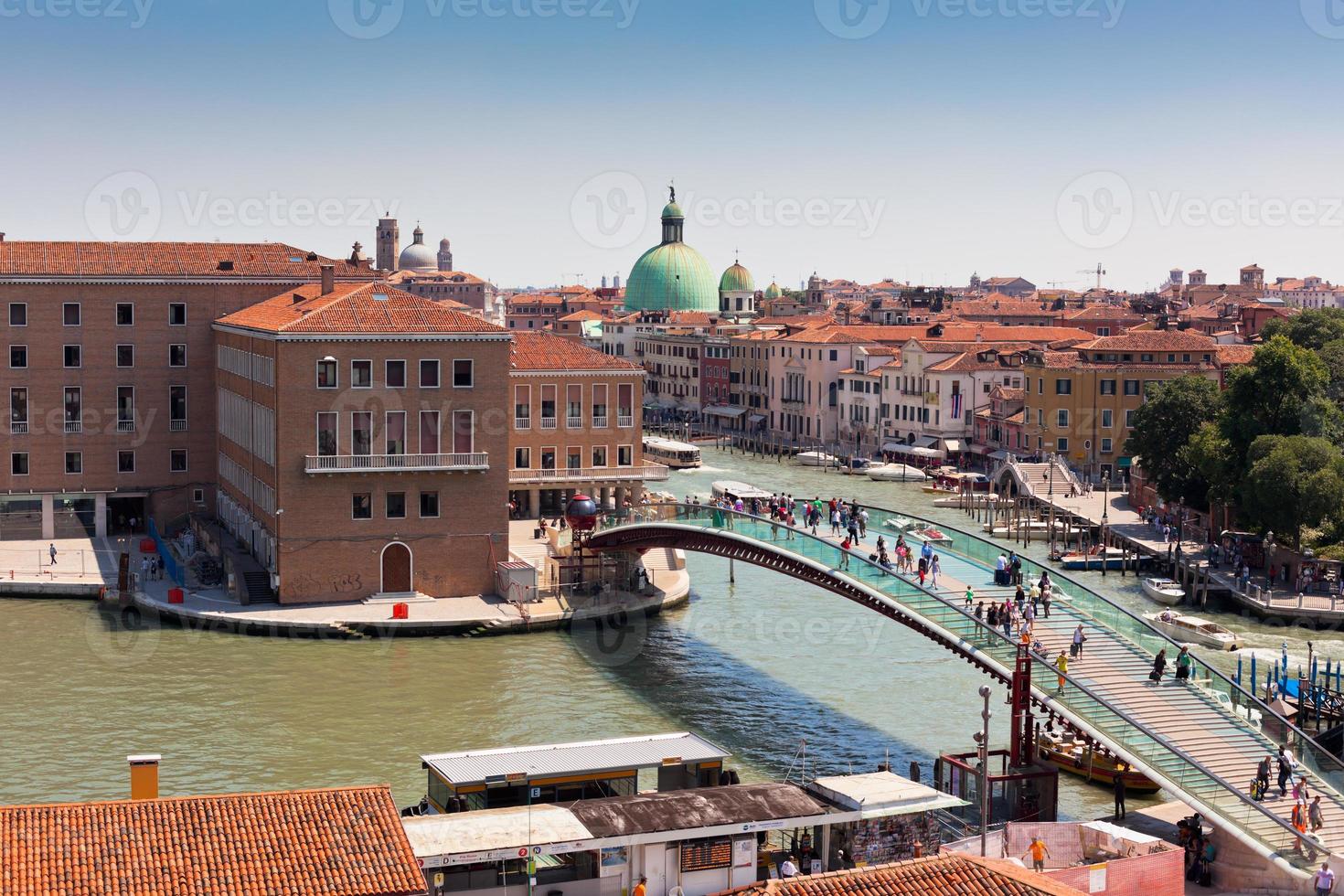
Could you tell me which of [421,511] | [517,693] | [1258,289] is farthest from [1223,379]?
[1258,289]

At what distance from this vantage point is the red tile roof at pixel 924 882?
14.7 metres

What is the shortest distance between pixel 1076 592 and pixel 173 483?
27.3 m

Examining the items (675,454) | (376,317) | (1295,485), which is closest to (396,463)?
(376,317)

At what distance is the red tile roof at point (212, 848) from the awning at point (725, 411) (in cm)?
7551

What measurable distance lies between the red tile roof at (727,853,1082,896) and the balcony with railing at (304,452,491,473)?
2254 centimetres

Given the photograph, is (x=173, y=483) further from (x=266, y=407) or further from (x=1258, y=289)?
(x=1258, y=289)

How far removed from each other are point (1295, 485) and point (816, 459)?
114 feet

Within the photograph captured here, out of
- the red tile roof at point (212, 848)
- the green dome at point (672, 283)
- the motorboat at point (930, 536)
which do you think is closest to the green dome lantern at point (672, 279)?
the green dome at point (672, 283)

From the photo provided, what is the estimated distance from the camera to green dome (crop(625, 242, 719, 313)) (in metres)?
117

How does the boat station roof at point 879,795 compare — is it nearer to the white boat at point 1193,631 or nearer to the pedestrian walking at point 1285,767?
the pedestrian walking at point 1285,767

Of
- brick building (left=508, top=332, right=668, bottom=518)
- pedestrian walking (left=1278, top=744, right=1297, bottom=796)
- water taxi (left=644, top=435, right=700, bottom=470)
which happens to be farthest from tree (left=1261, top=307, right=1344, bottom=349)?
pedestrian walking (left=1278, top=744, right=1297, bottom=796)

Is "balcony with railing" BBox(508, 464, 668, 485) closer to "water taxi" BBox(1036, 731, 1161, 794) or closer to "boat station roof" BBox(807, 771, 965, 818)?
"water taxi" BBox(1036, 731, 1161, 794)

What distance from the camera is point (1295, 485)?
41.8m

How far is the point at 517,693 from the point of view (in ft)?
98.5
